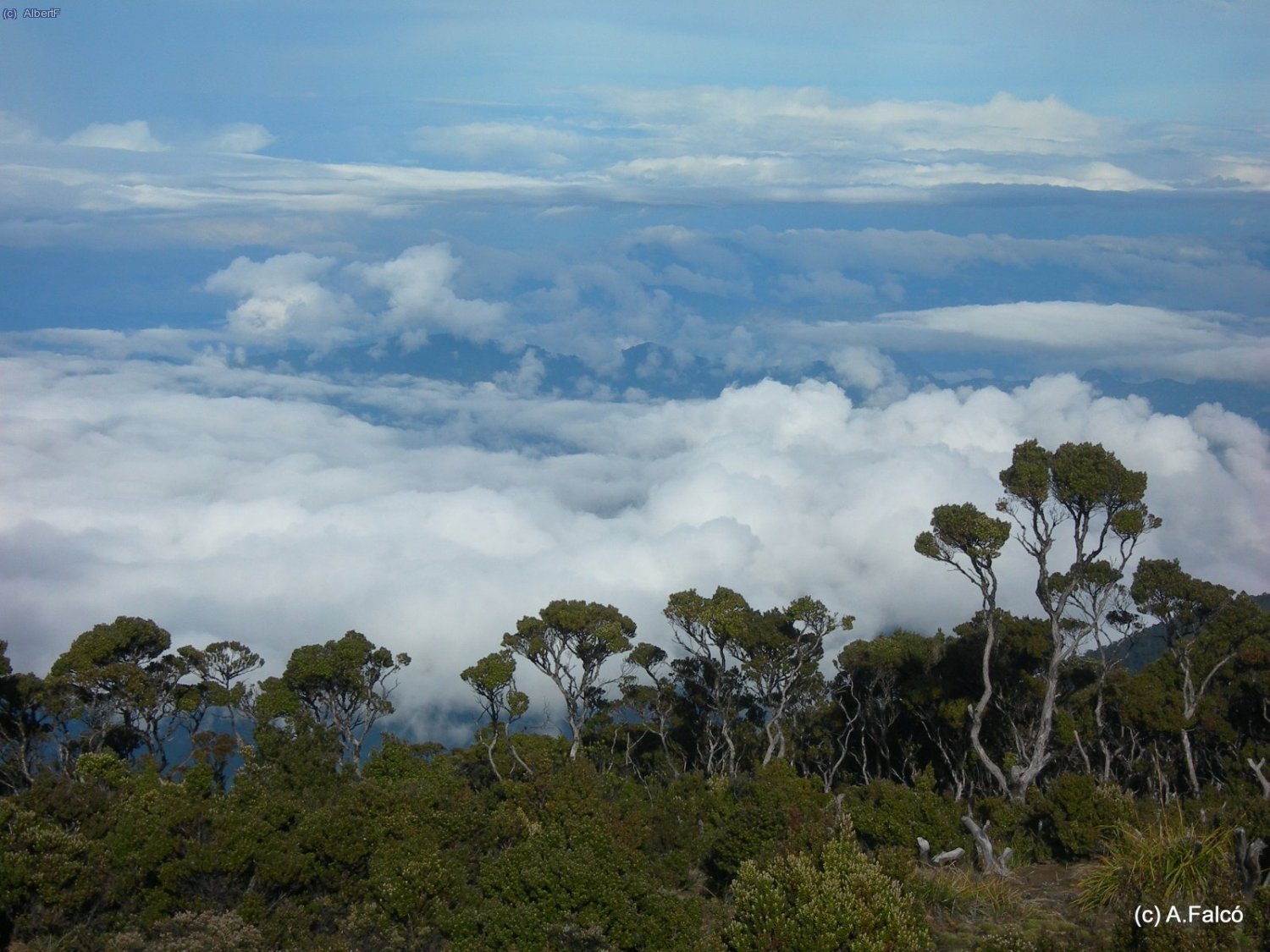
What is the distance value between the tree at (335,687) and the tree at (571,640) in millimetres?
4731

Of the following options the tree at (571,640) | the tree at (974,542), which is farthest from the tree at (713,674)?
the tree at (974,542)

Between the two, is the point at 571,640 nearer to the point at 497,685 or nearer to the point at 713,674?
the point at 497,685

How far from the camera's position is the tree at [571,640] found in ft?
100

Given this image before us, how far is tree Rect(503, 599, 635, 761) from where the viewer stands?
30625 mm

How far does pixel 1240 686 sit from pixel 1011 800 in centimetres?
1116

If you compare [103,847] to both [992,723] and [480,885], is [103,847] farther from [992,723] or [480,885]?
[992,723]

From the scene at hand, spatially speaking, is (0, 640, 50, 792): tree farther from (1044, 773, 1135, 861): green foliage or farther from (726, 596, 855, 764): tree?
(1044, 773, 1135, 861): green foliage

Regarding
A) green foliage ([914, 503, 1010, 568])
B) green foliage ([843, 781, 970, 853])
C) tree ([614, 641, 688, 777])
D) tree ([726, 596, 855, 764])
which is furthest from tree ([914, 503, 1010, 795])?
tree ([614, 641, 688, 777])

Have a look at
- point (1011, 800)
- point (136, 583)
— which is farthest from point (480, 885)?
point (136, 583)

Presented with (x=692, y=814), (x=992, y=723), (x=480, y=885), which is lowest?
(x=992, y=723)

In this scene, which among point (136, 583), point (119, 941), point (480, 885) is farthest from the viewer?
point (136, 583)

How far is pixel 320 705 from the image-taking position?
3425 cm

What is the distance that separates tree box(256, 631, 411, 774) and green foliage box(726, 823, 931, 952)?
2170 centimetres

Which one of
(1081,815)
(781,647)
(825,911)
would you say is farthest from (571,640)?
(825,911)
